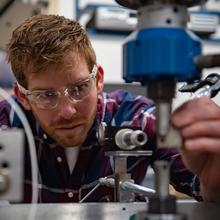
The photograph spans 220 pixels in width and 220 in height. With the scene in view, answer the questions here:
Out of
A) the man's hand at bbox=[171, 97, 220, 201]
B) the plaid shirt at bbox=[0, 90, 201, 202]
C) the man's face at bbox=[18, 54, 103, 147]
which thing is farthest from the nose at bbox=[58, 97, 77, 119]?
the man's hand at bbox=[171, 97, 220, 201]

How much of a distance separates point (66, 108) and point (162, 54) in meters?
0.77

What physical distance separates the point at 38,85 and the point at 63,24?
214mm

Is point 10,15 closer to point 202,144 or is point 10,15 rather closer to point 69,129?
point 69,129

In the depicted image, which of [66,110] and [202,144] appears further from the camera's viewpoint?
[66,110]

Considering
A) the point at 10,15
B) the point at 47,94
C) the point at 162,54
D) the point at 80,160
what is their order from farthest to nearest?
the point at 80,160, the point at 47,94, the point at 10,15, the point at 162,54

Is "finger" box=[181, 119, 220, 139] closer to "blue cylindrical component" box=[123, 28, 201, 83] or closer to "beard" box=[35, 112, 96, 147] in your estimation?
"blue cylindrical component" box=[123, 28, 201, 83]

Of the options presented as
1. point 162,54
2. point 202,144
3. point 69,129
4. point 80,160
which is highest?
point 162,54

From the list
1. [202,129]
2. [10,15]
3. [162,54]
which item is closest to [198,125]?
[202,129]

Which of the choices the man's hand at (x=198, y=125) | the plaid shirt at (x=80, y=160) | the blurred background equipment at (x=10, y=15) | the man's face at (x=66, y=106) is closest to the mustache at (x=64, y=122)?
the man's face at (x=66, y=106)

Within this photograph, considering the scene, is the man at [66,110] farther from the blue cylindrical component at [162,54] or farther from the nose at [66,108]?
the blue cylindrical component at [162,54]

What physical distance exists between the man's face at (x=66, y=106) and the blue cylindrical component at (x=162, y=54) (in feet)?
2.36

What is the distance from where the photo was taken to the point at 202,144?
538mm

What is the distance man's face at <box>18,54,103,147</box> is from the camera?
3.93ft

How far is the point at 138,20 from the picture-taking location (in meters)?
0.51
